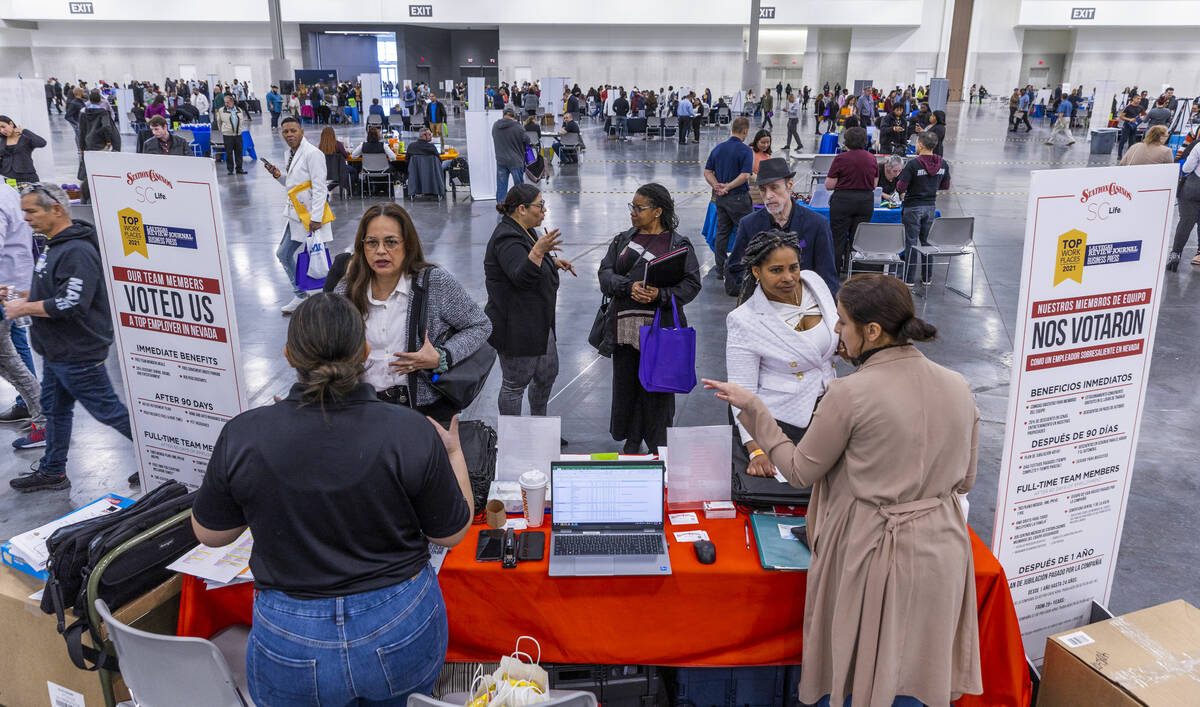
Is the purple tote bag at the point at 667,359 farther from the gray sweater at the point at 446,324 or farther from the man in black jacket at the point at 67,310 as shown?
the man in black jacket at the point at 67,310

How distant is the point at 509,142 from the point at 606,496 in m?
9.01

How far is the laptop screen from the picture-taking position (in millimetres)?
2625

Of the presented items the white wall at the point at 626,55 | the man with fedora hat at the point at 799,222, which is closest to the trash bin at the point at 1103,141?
the white wall at the point at 626,55

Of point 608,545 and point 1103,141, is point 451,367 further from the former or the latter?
point 1103,141

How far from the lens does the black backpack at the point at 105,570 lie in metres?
2.36

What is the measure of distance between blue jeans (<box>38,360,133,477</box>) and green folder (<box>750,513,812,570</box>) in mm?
2929

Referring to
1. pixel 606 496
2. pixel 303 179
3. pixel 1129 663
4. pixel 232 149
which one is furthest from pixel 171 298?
pixel 232 149

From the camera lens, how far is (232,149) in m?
15.3

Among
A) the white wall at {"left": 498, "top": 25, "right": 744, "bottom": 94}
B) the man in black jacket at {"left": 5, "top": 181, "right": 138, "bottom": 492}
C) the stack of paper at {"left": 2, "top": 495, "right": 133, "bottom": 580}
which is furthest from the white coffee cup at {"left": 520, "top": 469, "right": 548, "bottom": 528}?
the white wall at {"left": 498, "top": 25, "right": 744, "bottom": 94}

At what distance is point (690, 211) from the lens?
12078mm

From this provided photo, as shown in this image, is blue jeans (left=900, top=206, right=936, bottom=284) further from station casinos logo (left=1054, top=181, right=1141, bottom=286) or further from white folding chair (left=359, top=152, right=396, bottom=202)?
white folding chair (left=359, top=152, right=396, bottom=202)

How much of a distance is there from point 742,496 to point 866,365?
34.6 inches

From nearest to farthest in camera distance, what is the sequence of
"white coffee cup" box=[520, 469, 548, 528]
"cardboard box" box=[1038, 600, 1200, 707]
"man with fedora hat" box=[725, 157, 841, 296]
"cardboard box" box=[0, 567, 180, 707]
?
"cardboard box" box=[1038, 600, 1200, 707] → "cardboard box" box=[0, 567, 180, 707] → "white coffee cup" box=[520, 469, 548, 528] → "man with fedora hat" box=[725, 157, 841, 296]

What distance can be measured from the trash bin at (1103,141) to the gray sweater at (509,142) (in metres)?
14.8
